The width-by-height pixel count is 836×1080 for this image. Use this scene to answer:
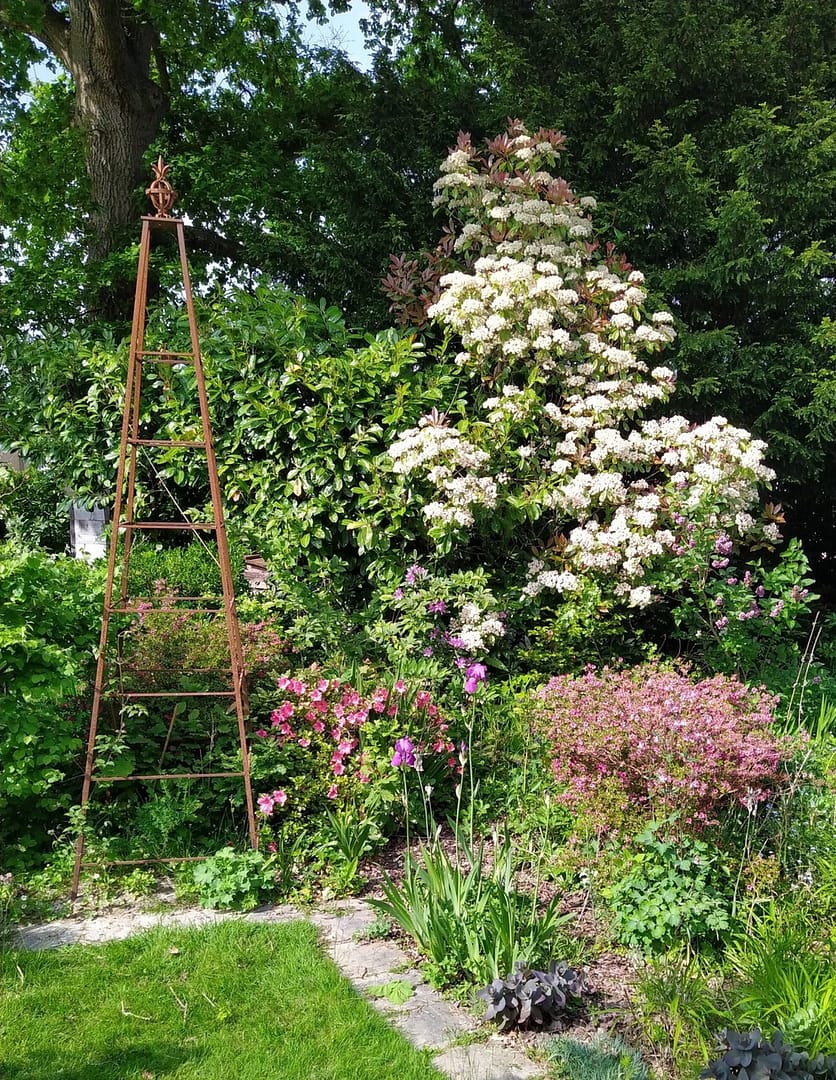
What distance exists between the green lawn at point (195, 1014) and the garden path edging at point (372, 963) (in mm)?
65

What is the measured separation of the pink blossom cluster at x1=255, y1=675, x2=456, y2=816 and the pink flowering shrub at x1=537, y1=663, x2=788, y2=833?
62cm

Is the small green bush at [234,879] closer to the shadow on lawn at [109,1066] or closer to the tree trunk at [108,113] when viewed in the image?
the shadow on lawn at [109,1066]

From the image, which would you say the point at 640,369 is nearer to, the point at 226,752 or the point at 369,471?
the point at 369,471

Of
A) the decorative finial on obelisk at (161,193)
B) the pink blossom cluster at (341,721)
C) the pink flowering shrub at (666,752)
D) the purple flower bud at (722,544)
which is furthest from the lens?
the purple flower bud at (722,544)

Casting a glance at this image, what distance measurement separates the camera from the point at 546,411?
536 cm

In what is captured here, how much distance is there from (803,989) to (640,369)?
4.11 m

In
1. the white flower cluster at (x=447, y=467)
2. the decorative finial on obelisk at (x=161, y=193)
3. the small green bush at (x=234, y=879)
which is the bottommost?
the small green bush at (x=234, y=879)

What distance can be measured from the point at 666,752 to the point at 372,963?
4.13ft

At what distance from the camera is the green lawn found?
2371 mm

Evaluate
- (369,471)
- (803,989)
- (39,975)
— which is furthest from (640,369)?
(39,975)

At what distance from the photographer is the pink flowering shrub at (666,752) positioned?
3.03m

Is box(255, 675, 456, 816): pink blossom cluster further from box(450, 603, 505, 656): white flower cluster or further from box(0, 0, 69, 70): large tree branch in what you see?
box(0, 0, 69, 70): large tree branch

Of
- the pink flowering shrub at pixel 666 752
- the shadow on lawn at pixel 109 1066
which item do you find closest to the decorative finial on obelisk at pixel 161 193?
the pink flowering shrub at pixel 666 752

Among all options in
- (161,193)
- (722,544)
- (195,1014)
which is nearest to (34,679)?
(195,1014)
